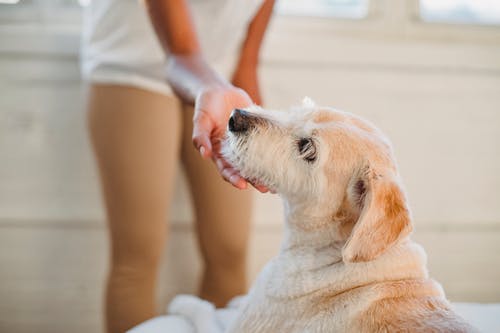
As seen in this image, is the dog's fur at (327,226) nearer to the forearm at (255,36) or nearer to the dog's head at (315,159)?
the dog's head at (315,159)

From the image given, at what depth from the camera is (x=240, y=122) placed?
39.4 inches

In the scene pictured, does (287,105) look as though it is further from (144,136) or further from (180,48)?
(180,48)

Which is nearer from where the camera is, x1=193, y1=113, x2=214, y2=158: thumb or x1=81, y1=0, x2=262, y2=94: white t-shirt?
x1=193, y1=113, x2=214, y2=158: thumb

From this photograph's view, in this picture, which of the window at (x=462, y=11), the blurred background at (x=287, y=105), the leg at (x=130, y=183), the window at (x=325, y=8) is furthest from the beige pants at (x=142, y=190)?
the window at (x=462, y=11)

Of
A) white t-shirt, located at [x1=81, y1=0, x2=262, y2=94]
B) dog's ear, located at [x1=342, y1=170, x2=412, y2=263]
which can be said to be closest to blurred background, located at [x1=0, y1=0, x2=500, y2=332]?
white t-shirt, located at [x1=81, y1=0, x2=262, y2=94]

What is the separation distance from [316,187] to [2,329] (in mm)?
1616

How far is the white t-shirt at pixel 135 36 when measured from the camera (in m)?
1.47

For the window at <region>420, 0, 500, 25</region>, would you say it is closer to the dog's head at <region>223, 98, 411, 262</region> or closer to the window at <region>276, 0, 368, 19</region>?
the window at <region>276, 0, 368, 19</region>

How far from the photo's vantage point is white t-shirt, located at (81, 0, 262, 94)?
1472mm

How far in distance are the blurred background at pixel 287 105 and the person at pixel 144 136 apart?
0.37 m

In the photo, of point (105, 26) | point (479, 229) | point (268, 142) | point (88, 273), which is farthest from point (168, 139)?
point (479, 229)

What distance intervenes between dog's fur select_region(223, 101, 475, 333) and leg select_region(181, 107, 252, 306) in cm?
51

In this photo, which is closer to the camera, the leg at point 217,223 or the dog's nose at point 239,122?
the dog's nose at point 239,122

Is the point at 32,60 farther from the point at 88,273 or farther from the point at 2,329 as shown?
the point at 2,329
